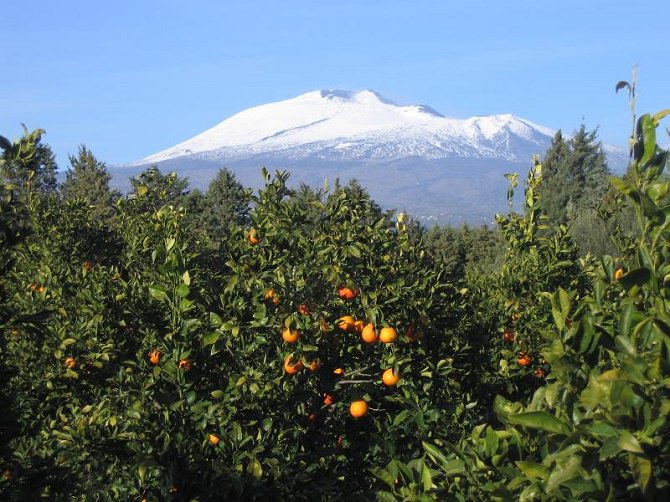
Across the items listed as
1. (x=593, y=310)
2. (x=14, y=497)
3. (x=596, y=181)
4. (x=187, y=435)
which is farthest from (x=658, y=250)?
(x=596, y=181)

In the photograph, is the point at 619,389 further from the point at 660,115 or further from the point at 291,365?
the point at 291,365

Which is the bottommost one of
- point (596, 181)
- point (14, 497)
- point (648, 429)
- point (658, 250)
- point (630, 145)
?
point (596, 181)

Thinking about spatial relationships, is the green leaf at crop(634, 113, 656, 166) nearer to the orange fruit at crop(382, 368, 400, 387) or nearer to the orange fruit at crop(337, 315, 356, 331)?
the orange fruit at crop(382, 368, 400, 387)

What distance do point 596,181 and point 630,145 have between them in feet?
206

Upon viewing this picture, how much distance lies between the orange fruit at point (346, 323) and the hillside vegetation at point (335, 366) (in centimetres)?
1

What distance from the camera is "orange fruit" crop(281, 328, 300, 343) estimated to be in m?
4.81

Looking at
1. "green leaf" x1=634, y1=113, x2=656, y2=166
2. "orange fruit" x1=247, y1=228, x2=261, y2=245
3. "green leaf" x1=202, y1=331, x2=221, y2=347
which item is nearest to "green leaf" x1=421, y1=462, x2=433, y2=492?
"green leaf" x1=634, y1=113, x2=656, y2=166

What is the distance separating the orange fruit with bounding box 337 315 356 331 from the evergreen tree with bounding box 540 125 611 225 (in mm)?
54928

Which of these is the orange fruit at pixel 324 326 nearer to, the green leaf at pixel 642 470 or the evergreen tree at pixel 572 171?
the green leaf at pixel 642 470

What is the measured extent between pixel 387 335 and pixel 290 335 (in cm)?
75

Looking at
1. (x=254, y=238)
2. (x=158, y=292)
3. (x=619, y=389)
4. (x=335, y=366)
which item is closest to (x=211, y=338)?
(x=158, y=292)

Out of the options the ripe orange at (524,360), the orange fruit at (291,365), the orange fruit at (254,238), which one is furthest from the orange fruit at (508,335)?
the orange fruit at (291,365)

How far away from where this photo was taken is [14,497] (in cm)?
338

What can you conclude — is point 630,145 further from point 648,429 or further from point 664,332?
point 648,429
